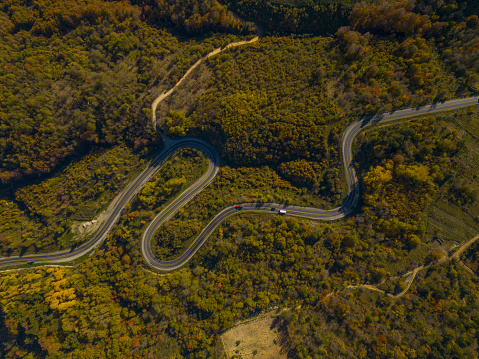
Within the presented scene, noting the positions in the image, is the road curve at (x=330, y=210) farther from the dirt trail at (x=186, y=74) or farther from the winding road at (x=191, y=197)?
the dirt trail at (x=186, y=74)

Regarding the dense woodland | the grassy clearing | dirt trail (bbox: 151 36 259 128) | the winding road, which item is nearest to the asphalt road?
the winding road

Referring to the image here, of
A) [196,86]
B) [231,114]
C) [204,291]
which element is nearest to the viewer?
[204,291]

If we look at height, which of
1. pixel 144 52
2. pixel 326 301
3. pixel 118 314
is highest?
pixel 144 52

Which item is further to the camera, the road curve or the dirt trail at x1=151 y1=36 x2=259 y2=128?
the dirt trail at x1=151 y1=36 x2=259 y2=128

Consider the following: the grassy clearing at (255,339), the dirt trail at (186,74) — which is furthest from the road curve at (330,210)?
the dirt trail at (186,74)

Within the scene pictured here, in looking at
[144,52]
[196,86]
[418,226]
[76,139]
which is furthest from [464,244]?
[76,139]

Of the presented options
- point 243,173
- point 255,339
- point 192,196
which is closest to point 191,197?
point 192,196

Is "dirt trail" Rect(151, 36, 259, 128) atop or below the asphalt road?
atop

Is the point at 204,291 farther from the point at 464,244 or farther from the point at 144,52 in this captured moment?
the point at 144,52

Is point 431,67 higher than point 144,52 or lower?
higher

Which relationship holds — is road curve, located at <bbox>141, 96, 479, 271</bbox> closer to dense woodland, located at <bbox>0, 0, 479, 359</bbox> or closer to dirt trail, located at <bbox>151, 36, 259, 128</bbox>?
dense woodland, located at <bbox>0, 0, 479, 359</bbox>
